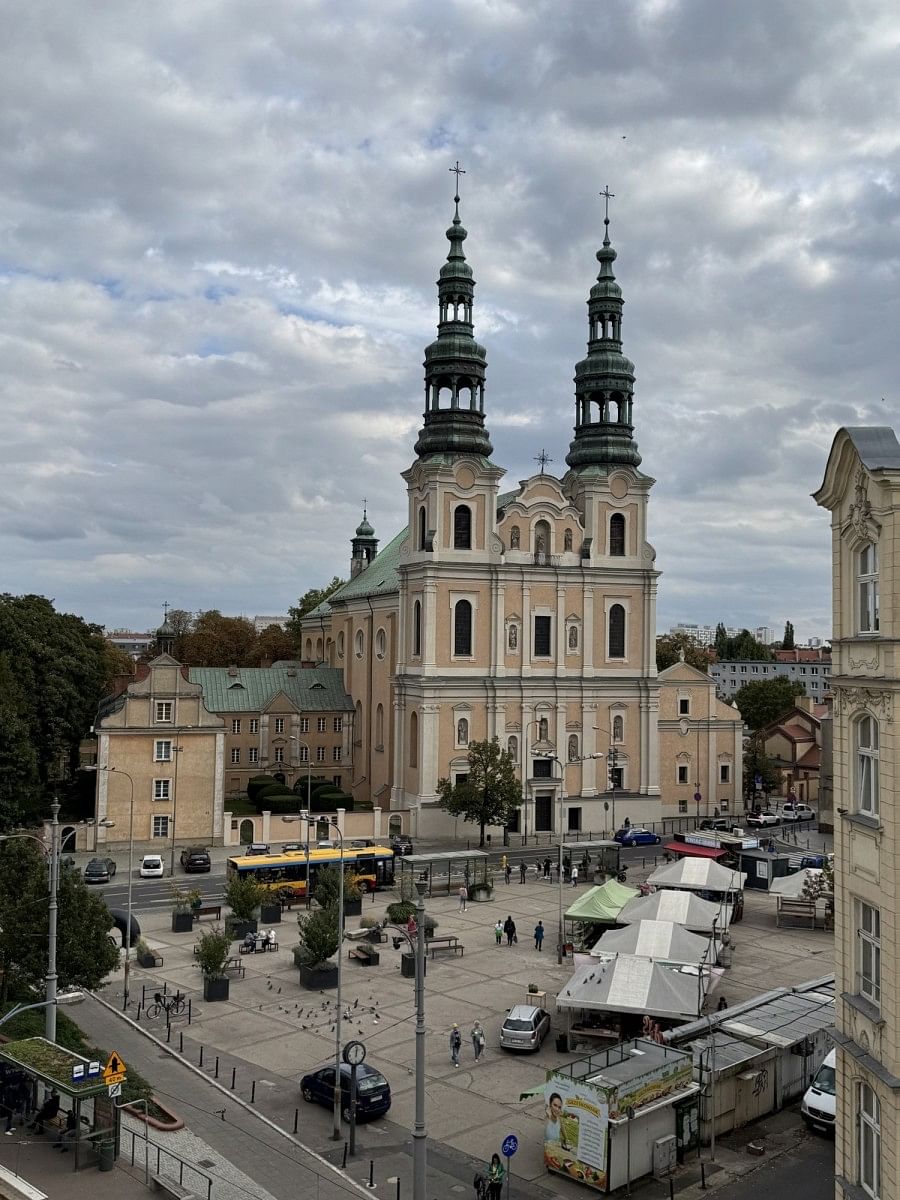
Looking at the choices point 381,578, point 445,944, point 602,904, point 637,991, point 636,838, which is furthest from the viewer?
point 381,578

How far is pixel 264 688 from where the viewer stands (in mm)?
75500

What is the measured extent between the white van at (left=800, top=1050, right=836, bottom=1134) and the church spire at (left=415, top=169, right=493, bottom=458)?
45589mm

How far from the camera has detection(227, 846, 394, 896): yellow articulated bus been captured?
4669cm

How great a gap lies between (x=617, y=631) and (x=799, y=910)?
28.1m

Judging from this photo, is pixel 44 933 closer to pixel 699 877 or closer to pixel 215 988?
pixel 215 988

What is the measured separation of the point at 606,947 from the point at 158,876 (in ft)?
88.7

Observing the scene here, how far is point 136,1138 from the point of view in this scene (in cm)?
2192

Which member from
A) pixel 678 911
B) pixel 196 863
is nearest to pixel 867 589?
pixel 678 911

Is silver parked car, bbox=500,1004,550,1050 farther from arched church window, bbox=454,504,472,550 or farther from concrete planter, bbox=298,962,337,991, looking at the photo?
arched church window, bbox=454,504,472,550

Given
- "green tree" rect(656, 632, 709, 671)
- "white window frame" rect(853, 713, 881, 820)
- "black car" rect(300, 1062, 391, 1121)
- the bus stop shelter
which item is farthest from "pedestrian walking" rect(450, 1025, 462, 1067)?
"green tree" rect(656, 632, 709, 671)

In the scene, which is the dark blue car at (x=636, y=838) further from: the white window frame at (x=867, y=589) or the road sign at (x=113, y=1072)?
the white window frame at (x=867, y=589)

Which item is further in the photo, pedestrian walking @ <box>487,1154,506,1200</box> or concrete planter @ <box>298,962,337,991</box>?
concrete planter @ <box>298,962,337,991</box>

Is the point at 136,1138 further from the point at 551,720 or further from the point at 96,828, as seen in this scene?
the point at 551,720

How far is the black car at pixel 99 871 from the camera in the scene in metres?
49.7
